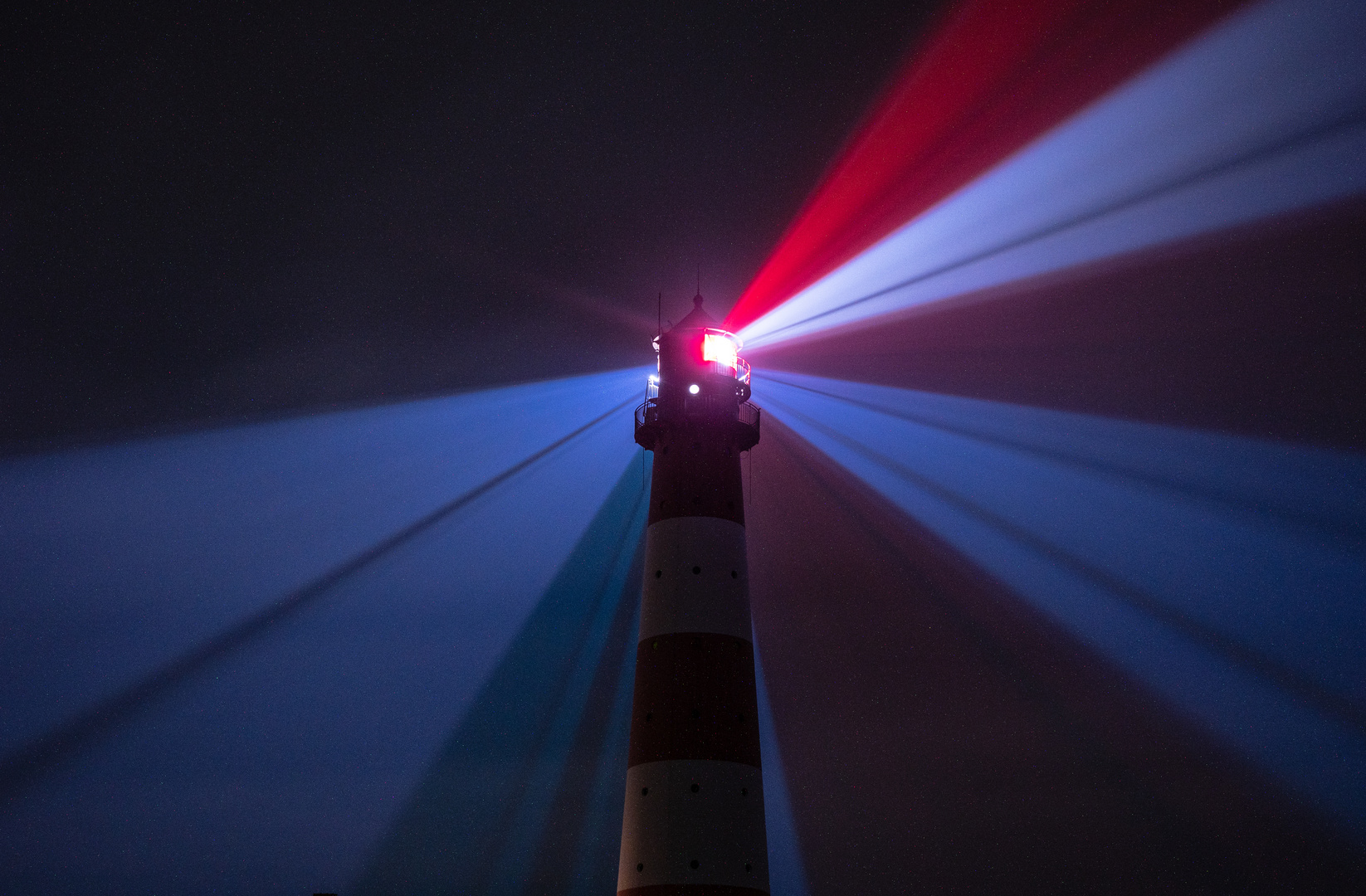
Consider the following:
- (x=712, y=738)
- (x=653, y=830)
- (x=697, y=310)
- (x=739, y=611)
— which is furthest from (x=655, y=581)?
(x=697, y=310)

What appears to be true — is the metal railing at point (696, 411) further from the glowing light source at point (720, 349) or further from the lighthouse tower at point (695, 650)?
the glowing light source at point (720, 349)

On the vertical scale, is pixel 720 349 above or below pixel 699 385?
above

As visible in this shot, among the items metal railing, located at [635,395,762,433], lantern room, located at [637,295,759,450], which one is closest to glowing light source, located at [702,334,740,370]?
lantern room, located at [637,295,759,450]

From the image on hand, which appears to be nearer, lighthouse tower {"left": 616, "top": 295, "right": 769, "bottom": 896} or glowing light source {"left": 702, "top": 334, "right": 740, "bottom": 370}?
lighthouse tower {"left": 616, "top": 295, "right": 769, "bottom": 896}

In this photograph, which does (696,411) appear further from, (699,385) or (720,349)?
(720,349)

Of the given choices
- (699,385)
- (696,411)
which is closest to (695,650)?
(696,411)

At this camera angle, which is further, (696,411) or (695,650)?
(696,411)

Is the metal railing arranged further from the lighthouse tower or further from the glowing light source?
the glowing light source
